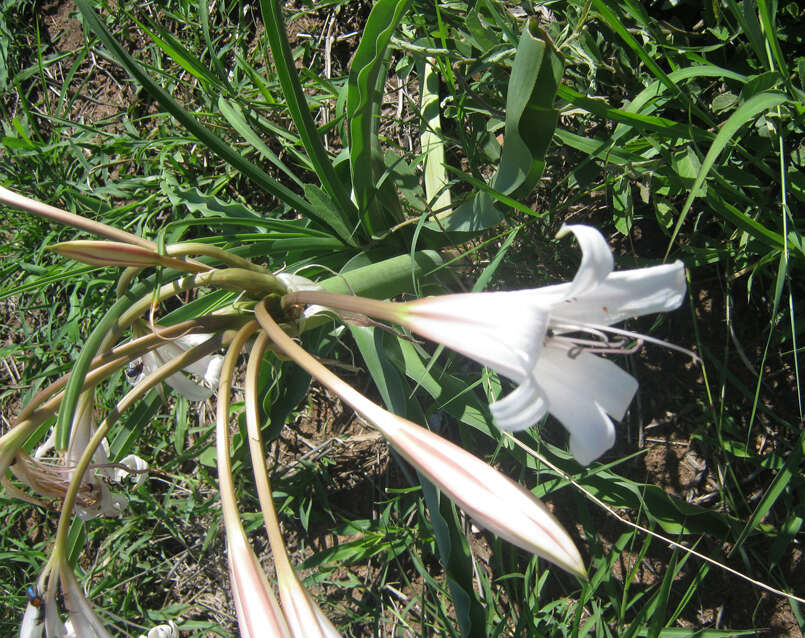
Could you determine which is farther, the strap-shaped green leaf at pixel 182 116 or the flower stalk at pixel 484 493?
the strap-shaped green leaf at pixel 182 116

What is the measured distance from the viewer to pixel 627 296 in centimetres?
76

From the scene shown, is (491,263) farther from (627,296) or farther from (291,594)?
(291,594)

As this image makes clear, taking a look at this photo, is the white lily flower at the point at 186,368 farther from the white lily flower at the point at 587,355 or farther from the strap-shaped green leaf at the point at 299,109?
the white lily flower at the point at 587,355

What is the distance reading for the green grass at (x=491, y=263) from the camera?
4.00ft

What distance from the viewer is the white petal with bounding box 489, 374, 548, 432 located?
702mm

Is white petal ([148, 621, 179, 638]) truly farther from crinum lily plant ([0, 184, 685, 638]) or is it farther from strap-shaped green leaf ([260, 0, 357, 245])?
strap-shaped green leaf ([260, 0, 357, 245])

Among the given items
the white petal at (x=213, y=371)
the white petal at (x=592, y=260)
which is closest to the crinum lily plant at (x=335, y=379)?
the white petal at (x=592, y=260)

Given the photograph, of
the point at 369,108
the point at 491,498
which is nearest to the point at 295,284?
the point at 369,108

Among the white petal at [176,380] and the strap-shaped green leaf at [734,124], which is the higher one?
the strap-shaped green leaf at [734,124]

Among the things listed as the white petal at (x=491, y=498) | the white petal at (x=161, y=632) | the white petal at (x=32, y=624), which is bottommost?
the white petal at (x=161, y=632)

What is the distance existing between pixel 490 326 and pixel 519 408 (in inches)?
4.3

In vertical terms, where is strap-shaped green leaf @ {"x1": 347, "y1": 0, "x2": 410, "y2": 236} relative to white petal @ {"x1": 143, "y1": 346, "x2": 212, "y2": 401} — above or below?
above

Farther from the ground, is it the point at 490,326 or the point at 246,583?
the point at 490,326

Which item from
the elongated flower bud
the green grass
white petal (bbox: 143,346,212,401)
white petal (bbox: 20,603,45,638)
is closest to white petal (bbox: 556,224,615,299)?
the green grass
